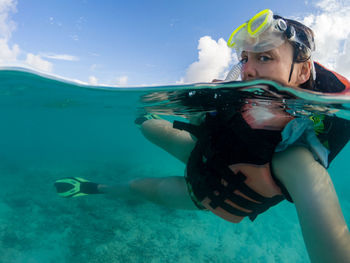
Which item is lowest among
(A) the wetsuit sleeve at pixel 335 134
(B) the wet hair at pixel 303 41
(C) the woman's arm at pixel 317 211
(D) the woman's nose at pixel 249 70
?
(C) the woman's arm at pixel 317 211

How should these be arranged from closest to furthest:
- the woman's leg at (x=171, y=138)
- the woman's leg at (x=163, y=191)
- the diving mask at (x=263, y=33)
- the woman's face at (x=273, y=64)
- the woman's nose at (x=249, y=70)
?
the woman's face at (x=273, y=64) → the diving mask at (x=263, y=33) → the woman's nose at (x=249, y=70) → the woman's leg at (x=163, y=191) → the woman's leg at (x=171, y=138)

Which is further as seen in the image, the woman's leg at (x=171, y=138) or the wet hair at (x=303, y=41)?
the woman's leg at (x=171, y=138)

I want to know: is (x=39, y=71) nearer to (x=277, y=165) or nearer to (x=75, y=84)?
(x=75, y=84)

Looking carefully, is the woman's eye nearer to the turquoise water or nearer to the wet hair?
the wet hair

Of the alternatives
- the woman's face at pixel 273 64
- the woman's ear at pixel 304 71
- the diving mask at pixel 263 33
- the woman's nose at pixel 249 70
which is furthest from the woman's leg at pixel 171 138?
the woman's ear at pixel 304 71

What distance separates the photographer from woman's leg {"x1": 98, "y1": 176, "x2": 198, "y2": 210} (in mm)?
4590

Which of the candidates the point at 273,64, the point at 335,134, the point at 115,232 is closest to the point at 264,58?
the point at 273,64

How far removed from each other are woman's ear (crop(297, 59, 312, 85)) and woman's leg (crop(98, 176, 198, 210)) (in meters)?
3.10

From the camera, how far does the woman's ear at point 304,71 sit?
3.07 meters

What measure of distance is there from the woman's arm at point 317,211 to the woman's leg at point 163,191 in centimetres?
254

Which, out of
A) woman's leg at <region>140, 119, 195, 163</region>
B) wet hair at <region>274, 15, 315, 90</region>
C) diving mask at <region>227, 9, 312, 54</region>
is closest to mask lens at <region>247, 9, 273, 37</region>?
diving mask at <region>227, 9, 312, 54</region>

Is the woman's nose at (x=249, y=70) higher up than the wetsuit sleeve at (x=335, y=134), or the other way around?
the woman's nose at (x=249, y=70)

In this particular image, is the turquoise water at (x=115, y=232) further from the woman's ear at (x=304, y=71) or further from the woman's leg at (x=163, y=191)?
the woman's ear at (x=304, y=71)

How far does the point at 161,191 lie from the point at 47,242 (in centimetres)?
422
